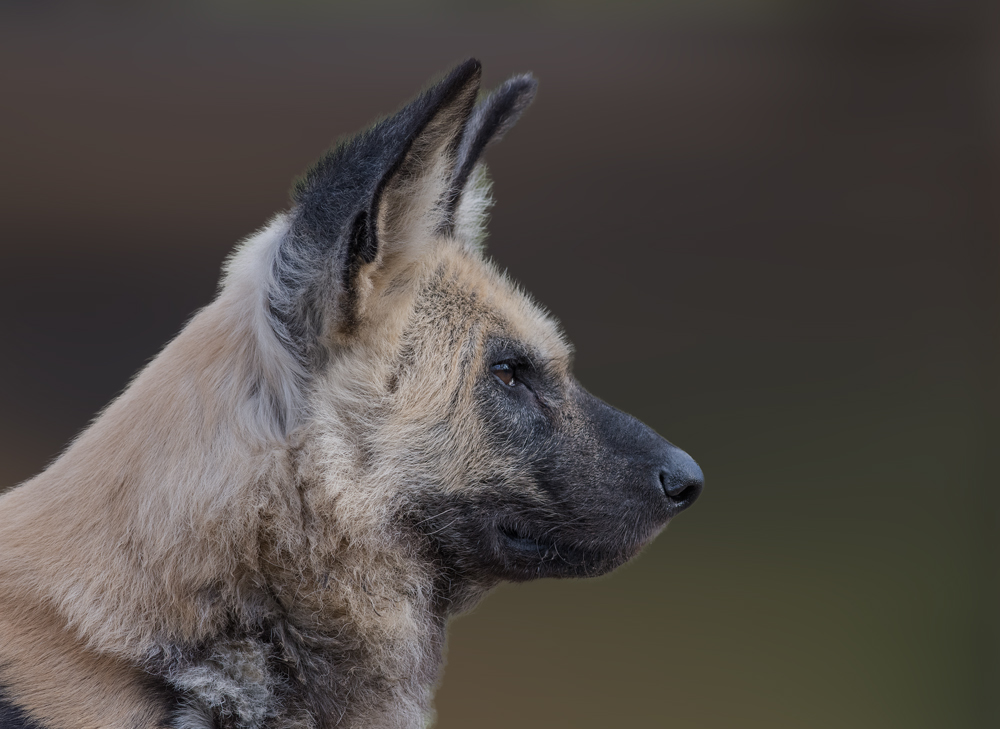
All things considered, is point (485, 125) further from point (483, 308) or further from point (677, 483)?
point (677, 483)

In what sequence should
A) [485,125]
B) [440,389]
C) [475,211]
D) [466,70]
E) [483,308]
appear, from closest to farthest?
[466,70], [440,389], [483,308], [485,125], [475,211]

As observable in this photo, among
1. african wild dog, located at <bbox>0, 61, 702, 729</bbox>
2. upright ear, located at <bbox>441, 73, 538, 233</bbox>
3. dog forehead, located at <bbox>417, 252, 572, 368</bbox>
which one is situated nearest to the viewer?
african wild dog, located at <bbox>0, 61, 702, 729</bbox>

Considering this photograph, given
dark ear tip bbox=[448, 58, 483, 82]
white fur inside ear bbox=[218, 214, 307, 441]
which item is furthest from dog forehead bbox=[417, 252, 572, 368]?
dark ear tip bbox=[448, 58, 483, 82]

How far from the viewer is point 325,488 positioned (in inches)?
61.5

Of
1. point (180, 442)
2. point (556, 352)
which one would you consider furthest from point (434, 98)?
point (180, 442)

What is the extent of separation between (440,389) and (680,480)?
511 mm

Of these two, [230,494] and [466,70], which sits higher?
[466,70]

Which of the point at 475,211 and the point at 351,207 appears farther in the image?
the point at 475,211

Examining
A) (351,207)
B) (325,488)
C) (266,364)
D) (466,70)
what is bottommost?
(325,488)

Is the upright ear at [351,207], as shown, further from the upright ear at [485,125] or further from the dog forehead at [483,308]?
the upright ear at [485,125]

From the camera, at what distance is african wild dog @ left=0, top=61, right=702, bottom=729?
149cm

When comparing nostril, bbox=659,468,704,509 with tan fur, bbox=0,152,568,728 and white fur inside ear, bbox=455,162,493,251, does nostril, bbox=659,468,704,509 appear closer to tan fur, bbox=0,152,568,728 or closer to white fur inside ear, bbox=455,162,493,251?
tan fur, bbox=0,152,568,728

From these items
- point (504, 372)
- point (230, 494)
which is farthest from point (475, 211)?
point (230, 494)

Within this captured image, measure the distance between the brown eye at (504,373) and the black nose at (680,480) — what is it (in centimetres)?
35
